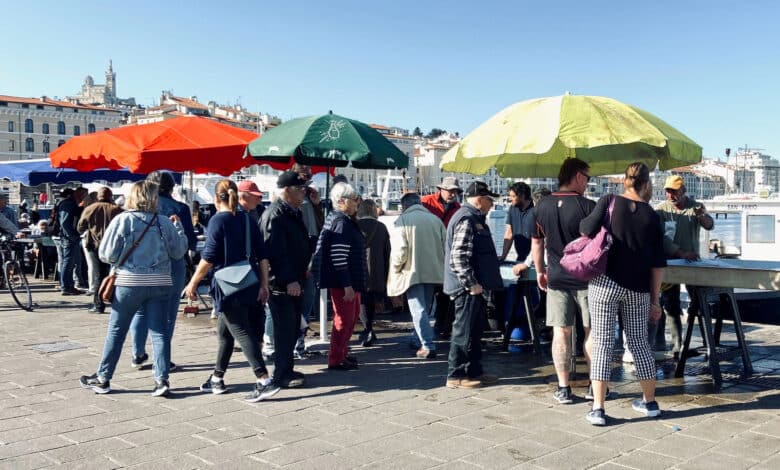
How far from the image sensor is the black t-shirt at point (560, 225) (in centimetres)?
504

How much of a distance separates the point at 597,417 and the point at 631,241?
1.17 m

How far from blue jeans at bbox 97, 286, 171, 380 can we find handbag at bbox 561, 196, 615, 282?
3.04 metres

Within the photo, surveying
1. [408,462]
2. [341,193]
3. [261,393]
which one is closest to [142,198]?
[341,193]

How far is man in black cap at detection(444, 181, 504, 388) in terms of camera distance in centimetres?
544

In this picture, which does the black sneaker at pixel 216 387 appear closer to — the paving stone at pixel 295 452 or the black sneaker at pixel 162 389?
the black sneaker at pixel 162 389

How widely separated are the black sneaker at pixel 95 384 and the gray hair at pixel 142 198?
4.48 feet

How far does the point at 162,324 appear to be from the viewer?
5281mm

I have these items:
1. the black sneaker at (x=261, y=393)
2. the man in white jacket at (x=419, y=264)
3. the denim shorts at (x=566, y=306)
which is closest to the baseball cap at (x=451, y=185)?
the man in white jacket at (x=419, y=264)

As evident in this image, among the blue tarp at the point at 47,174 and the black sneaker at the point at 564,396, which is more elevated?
the blue tarp at the point at 47,174

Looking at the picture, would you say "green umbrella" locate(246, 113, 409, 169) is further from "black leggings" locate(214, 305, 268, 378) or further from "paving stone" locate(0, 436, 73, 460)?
"paving stone" locate(0, 436, 73, 460)

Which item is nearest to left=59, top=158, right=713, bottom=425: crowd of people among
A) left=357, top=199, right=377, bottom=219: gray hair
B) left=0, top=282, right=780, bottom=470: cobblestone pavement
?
left=0, top=282, right=780, bottom=470: cobblestone pavement

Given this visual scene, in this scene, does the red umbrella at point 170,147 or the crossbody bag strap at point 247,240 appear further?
the red umbrella at point 170,147

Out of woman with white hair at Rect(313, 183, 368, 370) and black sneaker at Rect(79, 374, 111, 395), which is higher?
woman with white hair at Rect(313, 183, 368, 370)

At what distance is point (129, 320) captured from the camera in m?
5.32
